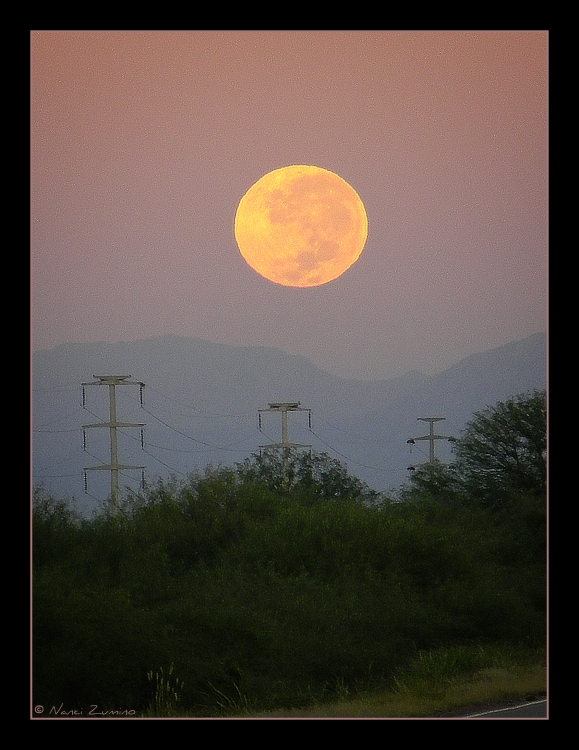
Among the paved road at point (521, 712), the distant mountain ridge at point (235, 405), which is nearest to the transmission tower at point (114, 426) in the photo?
the distant mountain ridge at point (235, 405)

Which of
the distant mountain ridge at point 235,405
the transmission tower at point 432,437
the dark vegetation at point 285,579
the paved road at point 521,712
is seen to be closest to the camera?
the paved road at point 521,712

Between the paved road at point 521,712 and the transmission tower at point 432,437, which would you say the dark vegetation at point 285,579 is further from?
the paved road at point 521,712

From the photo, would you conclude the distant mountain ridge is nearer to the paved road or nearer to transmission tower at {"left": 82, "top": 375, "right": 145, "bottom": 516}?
transmission tower at {"left": 82, "top": 375, "right": 145, "bottom": 516}

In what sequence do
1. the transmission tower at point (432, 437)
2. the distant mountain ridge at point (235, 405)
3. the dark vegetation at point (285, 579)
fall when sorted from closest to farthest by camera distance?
the dark vegetation at point (285, 579) < the distant mountain ridge at point (235, 405) < the transmission tower at point (432, 437)

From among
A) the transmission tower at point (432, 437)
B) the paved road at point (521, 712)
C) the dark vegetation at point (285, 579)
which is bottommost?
the paved road at point (521, 712)

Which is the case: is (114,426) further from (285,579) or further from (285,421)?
(285,579)

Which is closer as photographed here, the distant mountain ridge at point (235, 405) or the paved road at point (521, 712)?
the paved road at point (521, 712)
